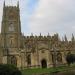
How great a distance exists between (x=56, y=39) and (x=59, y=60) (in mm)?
18817

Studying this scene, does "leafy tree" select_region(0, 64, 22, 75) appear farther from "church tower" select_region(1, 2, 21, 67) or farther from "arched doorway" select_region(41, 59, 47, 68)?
"church tower" select_region(1, 2, 21, 67)

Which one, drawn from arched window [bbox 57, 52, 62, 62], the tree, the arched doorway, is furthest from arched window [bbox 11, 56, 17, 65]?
the tree

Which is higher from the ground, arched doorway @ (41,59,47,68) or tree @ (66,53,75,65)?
tree @ (66,53,75,65)

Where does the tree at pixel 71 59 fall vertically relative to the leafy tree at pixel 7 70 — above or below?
below

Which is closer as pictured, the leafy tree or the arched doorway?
the leafy tree

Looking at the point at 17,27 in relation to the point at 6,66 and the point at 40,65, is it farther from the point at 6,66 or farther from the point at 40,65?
the point at 6,66

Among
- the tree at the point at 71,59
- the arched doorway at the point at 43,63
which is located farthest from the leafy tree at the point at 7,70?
the arched doorway at the point at 43,63

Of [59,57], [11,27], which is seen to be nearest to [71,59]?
[59,57]

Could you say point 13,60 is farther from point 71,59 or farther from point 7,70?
point 7,70

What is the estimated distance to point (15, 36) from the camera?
3762 inches

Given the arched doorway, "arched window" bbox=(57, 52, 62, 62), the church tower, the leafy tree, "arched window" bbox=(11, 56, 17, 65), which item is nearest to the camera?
the leafy tree

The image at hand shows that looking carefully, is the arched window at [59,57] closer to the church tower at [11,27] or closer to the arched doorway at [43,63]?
the arched doorway at [43,63]

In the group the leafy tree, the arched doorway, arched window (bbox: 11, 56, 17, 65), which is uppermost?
the leafy tree

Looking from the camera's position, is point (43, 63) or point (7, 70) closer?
point (7, 70)
